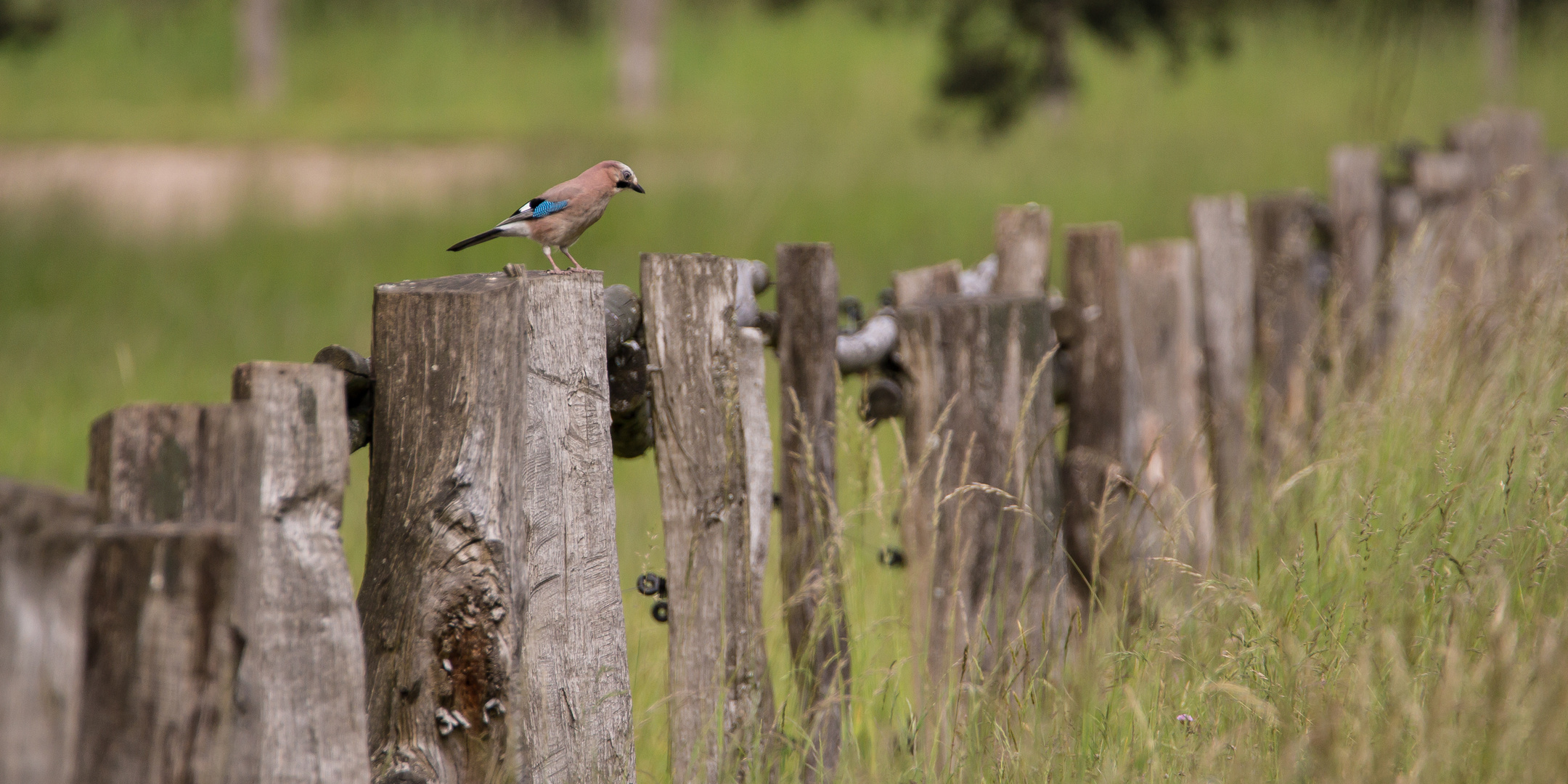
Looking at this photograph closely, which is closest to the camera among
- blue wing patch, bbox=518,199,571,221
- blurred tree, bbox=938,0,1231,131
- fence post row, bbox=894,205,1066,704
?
blue wing patch, bbox=518,199,571,221

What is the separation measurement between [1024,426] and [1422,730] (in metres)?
1.07

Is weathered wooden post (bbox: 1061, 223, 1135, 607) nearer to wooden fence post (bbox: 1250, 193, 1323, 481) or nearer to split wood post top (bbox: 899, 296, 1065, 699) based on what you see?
split wood post top (bbox: 899, 296, 1065, 699)

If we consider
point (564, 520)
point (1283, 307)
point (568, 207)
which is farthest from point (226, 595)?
point (1283, 307)

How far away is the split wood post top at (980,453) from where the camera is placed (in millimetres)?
2184

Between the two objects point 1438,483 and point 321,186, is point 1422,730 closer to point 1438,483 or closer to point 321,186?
point 1438,483

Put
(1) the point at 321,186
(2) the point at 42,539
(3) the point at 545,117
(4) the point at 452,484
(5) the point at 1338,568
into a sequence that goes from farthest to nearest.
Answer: (3) the point at 545,117 → (1) the point at 321,186 → (5) the point at 1338,568 → (4) the point at 452,484 → (2) the point at 42,539

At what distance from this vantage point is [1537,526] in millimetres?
1773

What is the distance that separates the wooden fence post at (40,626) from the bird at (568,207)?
981 mm

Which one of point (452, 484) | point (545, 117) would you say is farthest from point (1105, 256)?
point (545, 117)

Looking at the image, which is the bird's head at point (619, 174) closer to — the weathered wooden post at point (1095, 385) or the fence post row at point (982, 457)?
the fence post row at point (982, 457)

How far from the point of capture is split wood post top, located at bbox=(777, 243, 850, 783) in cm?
208

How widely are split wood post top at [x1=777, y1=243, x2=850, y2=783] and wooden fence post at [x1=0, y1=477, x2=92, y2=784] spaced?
→ 1.25 meters

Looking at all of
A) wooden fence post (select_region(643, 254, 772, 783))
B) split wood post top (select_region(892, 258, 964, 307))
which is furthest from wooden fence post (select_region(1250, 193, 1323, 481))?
wooden fence post (select_region(643, 254, 772, 783))

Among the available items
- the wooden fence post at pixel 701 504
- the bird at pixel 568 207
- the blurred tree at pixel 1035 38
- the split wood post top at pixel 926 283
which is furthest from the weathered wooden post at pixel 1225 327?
the blurred tree at pixel 1035 38
